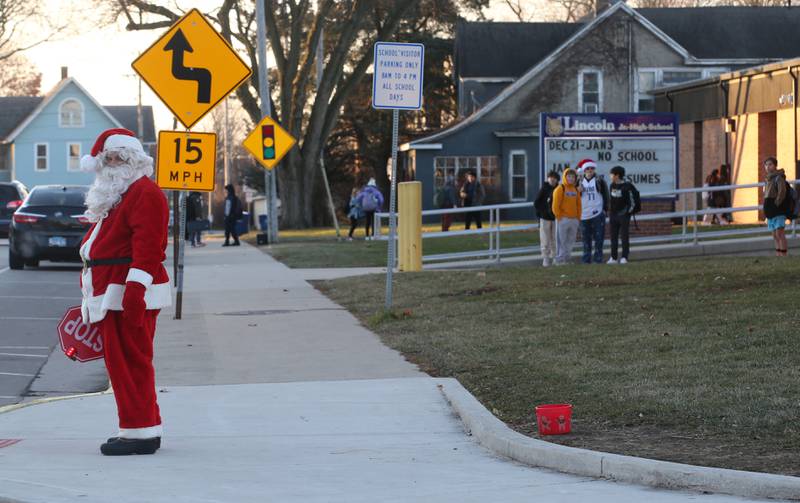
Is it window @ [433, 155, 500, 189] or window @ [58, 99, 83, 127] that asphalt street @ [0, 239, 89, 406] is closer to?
window @ [433, 155, 500, 189]

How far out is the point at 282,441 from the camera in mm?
8195

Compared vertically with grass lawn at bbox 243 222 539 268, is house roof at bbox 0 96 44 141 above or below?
above

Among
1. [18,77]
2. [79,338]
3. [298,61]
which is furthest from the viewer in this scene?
[18,77]

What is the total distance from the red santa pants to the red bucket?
223cm

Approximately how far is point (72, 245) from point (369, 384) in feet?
52.0

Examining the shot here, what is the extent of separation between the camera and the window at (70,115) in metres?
82.7

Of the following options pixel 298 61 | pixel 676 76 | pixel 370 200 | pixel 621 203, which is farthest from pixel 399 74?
pixel 676 76

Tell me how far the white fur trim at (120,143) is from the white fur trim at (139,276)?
0.75m

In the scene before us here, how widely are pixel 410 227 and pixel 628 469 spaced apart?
1560 centimetres

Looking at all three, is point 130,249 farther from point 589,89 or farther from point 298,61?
point 589,89

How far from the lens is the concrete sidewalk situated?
6.61 metres

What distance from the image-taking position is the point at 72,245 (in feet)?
82.5

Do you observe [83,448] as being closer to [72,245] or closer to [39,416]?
[39,416]

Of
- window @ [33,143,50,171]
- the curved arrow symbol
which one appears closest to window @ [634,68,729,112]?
the curved arrow symbol
